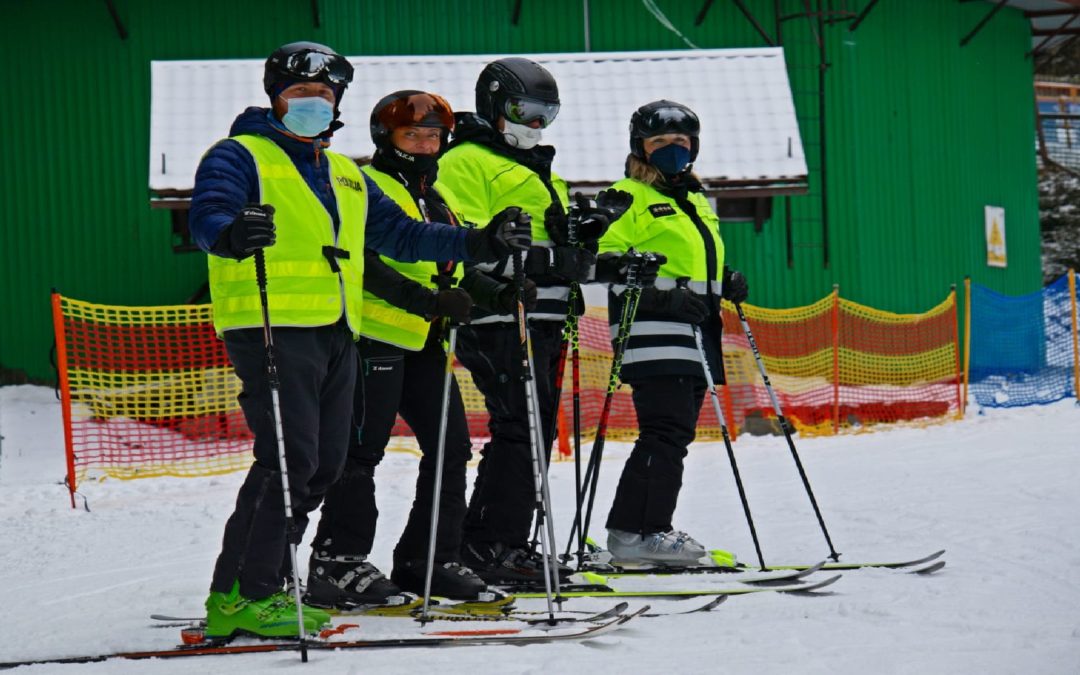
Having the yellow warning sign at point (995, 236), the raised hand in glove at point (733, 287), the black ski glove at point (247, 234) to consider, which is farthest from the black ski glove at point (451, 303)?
the yellow warning sign at point (995, 236)

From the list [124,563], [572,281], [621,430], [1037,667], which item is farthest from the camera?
[621,430]

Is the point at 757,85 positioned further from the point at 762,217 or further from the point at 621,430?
the point at 621,430

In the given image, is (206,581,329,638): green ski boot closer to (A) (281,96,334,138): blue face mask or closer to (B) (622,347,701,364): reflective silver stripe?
(A) (281,96,334,138): blue face mask

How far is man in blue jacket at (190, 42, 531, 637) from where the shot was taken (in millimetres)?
4066

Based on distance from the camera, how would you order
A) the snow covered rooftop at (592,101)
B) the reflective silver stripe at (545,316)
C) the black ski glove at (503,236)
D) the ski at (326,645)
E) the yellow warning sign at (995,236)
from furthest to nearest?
the yellow warning sign at (995,236) → the snow covered rooftop at (592,101) → the reflective silver stripe at (545,316) → the black ski glove at (503,236) → the ski at (326,645)

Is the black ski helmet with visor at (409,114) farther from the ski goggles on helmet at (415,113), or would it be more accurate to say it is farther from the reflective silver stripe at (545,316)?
the reflective silver stripe at (545,316)

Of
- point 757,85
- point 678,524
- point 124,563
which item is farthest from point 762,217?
point 124,563

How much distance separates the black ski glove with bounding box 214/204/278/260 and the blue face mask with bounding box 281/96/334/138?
501 millimetres

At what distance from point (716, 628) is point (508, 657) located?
0.86 m

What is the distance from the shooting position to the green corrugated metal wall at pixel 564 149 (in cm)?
1614

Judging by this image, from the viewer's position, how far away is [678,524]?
24.1ft

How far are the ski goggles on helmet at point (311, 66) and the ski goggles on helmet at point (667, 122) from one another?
216 cm

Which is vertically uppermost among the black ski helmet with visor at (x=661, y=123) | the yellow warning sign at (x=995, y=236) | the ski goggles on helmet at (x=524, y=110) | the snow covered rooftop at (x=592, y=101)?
the snow covered rooftop at (x=592, y=101)

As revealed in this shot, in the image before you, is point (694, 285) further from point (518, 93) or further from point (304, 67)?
point (304, 67)
